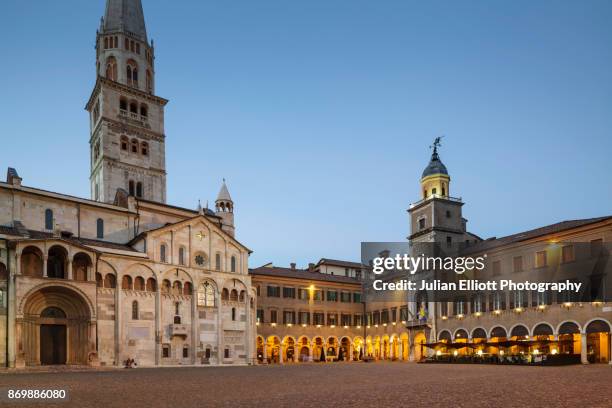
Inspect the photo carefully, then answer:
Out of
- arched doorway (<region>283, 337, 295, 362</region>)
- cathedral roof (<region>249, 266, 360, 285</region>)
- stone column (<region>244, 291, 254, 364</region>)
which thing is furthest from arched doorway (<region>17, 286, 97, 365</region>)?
arched doorway (<region>283, 337, 295, 362</region>)

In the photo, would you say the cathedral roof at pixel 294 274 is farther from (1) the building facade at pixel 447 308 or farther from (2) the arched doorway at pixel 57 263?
(2) the arched doorway at pixel 57 263

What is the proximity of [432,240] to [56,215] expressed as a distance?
36.3 m

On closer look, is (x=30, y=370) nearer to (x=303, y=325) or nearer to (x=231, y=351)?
A: (x=231, y=351)

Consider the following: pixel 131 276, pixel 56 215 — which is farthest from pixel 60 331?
pixel 56 215

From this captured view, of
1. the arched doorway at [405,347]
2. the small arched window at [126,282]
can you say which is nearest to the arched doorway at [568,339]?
the arched doorway at [405,347]

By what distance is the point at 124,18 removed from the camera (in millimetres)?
66375

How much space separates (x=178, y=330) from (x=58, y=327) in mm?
10274

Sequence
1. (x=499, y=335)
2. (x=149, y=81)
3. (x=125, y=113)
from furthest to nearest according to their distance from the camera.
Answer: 1. (x=149, y=81)
2. (x=125, y=113)
3. (x=499, y=335)

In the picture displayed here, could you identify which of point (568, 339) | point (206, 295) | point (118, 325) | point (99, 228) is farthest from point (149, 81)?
point (568, 339)

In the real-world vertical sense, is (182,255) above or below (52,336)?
above

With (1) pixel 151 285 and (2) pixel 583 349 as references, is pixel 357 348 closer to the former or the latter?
(1) pixel 151 285

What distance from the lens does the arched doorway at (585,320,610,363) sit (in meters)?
44.3

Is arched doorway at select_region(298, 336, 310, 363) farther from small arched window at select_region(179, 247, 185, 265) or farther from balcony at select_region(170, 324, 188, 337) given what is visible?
small arched window at select_region(179, 247, 185, 265)

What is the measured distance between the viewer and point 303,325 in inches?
2817
